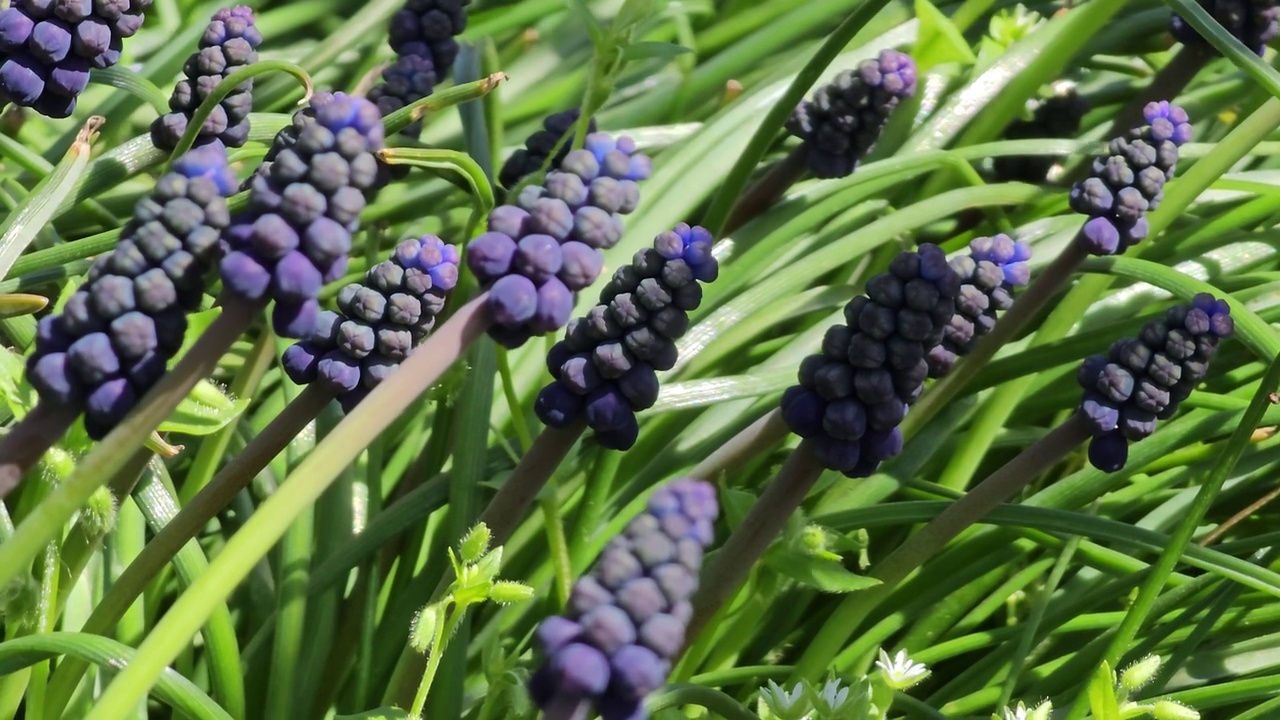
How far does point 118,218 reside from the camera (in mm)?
2342

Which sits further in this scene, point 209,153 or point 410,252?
point 410,252

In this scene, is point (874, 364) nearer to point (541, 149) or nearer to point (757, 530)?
point (757, 530)

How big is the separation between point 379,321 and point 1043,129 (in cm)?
163

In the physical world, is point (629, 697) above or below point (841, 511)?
above

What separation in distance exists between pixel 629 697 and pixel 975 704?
0.94 metres

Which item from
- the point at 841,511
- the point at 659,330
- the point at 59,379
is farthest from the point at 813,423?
the point at 59,379

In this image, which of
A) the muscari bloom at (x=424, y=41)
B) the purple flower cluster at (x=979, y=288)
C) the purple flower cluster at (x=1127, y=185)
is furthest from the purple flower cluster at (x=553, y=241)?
the muscari bloom at (x=424, y=41)

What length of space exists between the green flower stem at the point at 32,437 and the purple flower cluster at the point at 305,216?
0.19 m

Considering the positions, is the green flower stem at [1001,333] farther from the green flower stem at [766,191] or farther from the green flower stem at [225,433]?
the green flower stem at [225,433]

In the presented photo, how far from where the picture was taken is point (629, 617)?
949 mm

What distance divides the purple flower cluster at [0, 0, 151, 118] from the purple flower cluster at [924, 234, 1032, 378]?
3.46ft

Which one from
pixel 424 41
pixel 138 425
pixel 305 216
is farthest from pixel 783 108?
pixel 138 425

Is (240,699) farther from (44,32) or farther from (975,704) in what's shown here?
(975,704)

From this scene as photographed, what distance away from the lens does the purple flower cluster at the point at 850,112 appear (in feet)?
6.40
